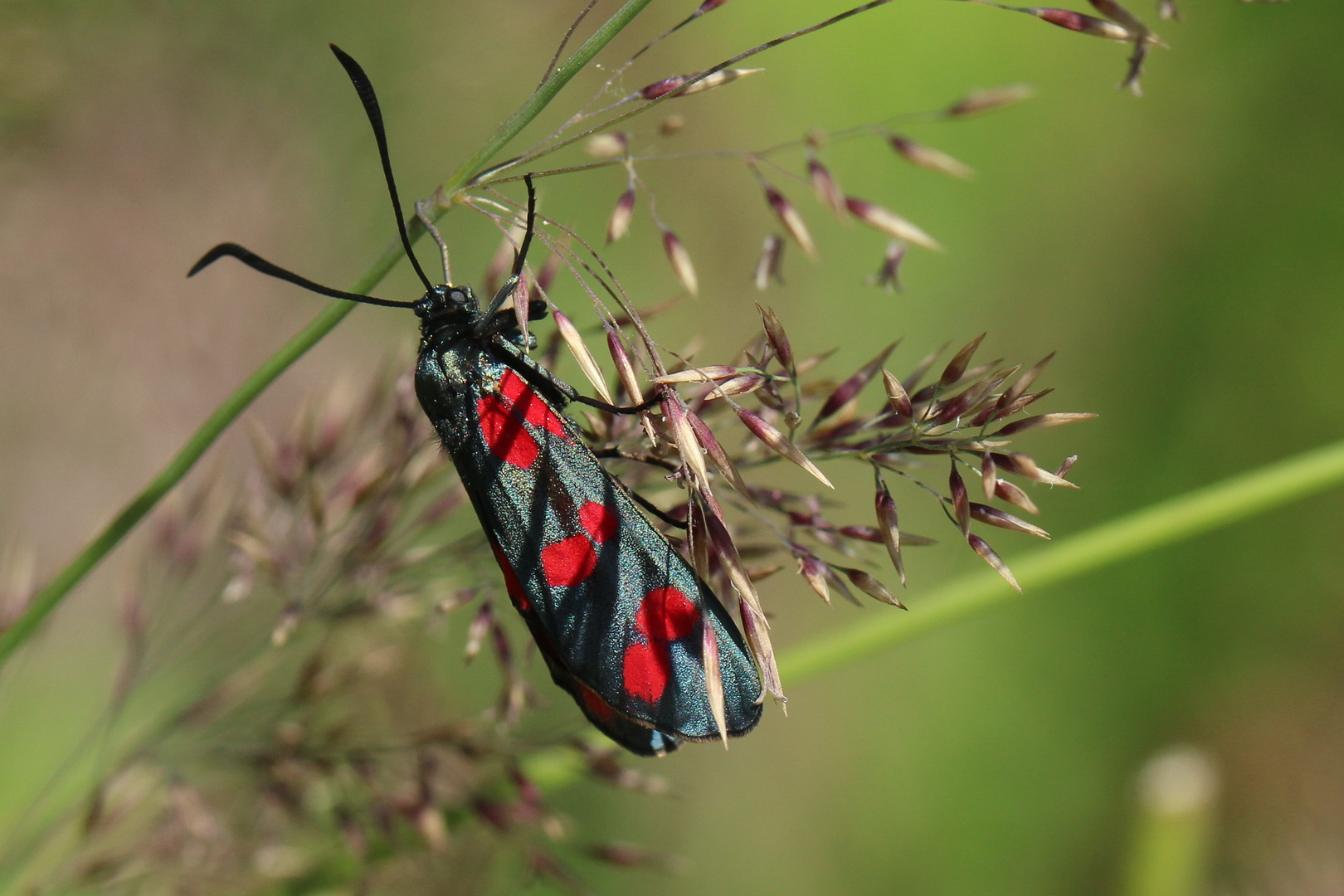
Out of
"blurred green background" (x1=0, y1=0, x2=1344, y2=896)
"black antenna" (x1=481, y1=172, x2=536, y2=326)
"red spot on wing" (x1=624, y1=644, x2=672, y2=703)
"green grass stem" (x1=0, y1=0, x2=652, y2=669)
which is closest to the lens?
"green grass stem" (x1=0, y1=0, x2=652, y2=669)

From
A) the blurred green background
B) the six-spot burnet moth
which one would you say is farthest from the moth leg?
the blurred green background

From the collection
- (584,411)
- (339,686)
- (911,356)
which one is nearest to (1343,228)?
(911,356)

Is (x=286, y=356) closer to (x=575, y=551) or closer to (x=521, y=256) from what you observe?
(x=521, y=256)

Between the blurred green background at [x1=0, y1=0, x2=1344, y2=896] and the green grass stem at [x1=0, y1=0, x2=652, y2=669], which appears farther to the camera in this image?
the blurred green background at [x1=0, y1=0, x2=1344, y2=896]

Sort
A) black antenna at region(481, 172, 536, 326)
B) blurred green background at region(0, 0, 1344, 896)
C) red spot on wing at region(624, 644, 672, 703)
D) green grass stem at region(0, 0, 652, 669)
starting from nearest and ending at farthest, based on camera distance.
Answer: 1. green grass stem at region(0, 0, 652, 669)
2. black antenna at region(481, 172, 536, 326)
3. red spot on wing at region(624, 644, 672, 703)
4. blurred green background at region(0, 0, 1344, 896)

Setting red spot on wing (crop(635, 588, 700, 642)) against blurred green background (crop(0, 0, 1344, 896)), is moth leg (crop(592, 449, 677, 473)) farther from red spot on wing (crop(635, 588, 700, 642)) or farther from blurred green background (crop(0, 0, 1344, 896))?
blurred green background (crop(0, 0, 1344, 896))

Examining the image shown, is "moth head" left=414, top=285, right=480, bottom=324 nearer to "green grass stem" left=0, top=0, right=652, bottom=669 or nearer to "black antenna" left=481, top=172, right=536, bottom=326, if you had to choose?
"black antenna" left=481, top=172, right=536, bottom=326

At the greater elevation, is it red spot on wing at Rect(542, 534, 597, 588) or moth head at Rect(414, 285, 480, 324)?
moth head at Rect(414, 285, 480, 324)

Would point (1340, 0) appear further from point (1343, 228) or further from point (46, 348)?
point (46, 348)
